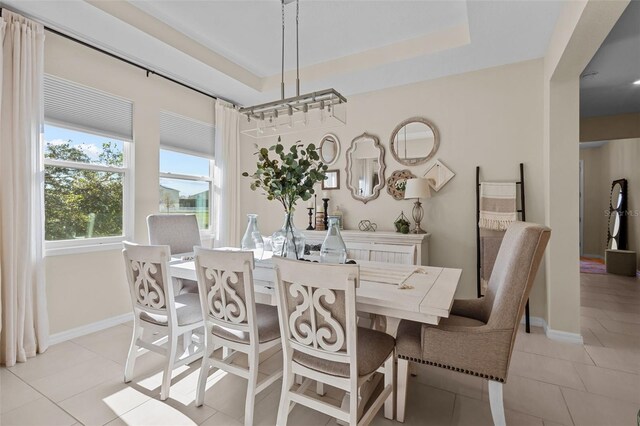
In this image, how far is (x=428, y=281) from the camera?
1.81 m

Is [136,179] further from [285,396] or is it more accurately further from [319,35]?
[285,396]

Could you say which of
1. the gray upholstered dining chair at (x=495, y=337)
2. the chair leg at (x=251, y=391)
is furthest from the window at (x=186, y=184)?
the gray upholstered dining chair at (x=495, y=337)

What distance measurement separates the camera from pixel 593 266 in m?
5.86

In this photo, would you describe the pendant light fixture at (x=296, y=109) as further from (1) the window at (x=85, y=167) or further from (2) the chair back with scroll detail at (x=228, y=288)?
(1) the window at (x=85, y=167)

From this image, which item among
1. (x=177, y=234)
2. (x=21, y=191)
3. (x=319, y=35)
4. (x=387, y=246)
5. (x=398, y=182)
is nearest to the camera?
(x=21, y=191)

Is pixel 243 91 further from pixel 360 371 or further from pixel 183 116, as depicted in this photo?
pixel 360 371

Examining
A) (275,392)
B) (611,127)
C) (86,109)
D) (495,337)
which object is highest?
(611,127)

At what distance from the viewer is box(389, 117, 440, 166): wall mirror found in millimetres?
3473

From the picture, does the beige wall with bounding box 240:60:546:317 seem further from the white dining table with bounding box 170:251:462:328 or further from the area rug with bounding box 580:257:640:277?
the area rug with bounding box 580:257:640:277

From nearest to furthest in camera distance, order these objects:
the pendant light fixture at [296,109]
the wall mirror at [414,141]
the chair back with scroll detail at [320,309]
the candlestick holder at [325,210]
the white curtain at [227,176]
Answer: the chair back with scroll detail at [320,309] → the pendant light fixture at [296,109] → the wall mirror at [414,141] → the candlestick holder at [325,210] → the white curtain at [227,176]

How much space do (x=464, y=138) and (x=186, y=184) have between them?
11.1ft

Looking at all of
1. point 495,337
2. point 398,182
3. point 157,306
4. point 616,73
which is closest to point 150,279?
point 157,306

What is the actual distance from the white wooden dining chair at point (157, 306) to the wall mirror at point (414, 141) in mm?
2720

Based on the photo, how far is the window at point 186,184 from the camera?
3.66 meters
